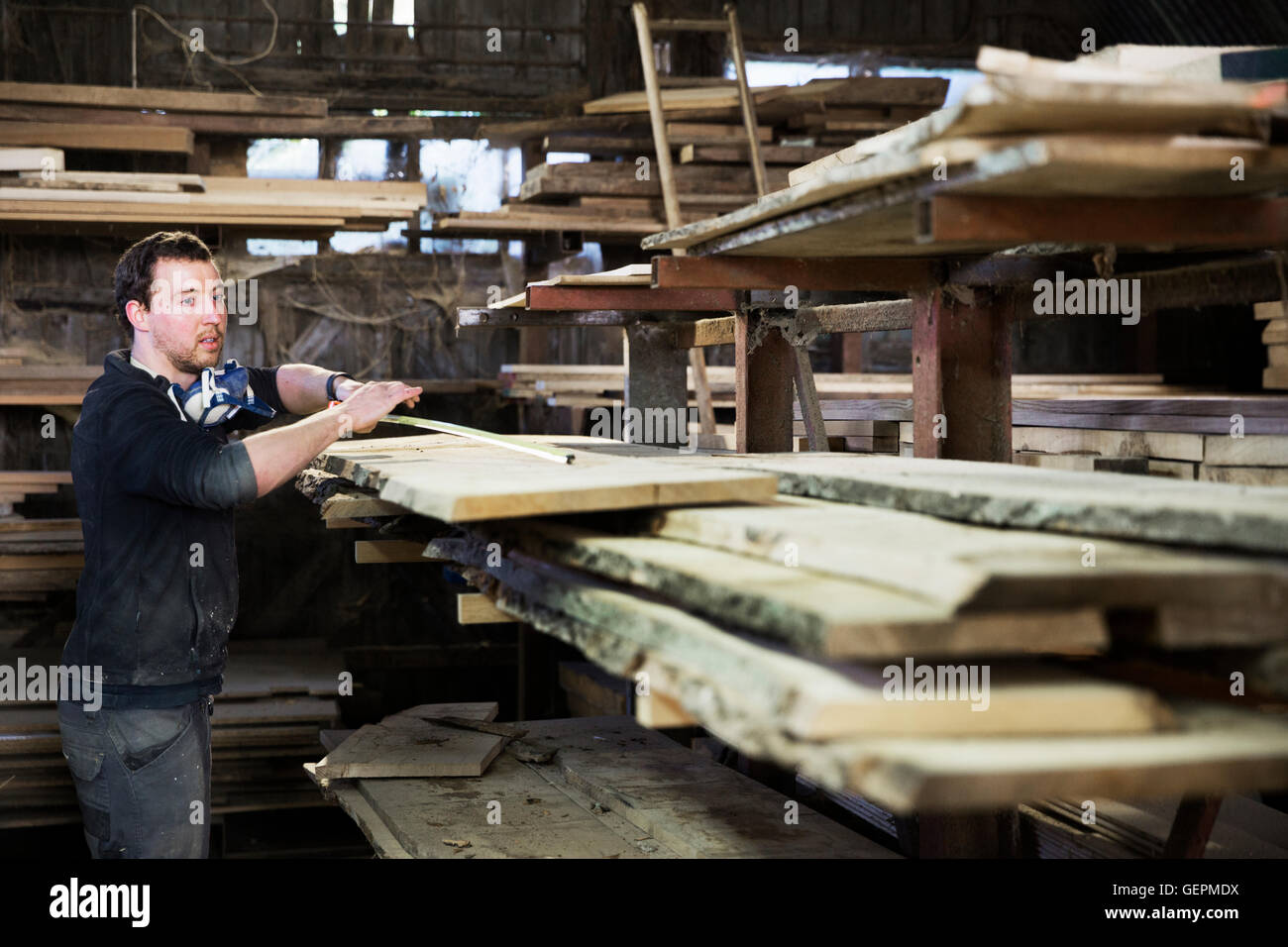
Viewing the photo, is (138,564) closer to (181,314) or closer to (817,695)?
(181,314)

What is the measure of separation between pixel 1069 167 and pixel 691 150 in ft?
24.5

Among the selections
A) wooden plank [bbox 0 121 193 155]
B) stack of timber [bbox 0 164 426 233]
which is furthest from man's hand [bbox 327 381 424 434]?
wooden plank [bbox 0 121 193 155]

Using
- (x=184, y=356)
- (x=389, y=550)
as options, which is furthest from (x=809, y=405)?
(x=184, y=356)

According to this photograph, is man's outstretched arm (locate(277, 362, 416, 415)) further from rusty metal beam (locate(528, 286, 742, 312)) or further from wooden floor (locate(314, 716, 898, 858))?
wooden floor (locate(314, 716, 898, 858))

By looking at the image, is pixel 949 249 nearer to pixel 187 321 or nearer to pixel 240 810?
pixel 187 321

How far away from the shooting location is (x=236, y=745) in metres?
8.15

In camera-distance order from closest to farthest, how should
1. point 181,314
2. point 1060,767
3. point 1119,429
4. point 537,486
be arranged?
1. point 1060,767
2. point 537,486
3. point 181,314
4. point 1119,429

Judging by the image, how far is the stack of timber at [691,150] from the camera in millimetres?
9602

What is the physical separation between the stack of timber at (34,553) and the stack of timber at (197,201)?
1706 millimetres

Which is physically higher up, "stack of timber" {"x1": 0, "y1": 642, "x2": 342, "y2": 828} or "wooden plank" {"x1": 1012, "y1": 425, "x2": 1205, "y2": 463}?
"wooden plank" {"x1": 1012, "y1": 425, "x2": 1205, "y2": 463}

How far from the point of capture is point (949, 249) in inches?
146

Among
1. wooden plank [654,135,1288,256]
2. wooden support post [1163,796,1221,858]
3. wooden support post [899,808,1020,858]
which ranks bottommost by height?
wooden support post [899,808,1020,858]

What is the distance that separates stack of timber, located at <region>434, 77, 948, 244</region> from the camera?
9.60 metres

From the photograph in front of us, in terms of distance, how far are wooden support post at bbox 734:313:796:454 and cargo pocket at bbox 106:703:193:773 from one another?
7.38 feet
